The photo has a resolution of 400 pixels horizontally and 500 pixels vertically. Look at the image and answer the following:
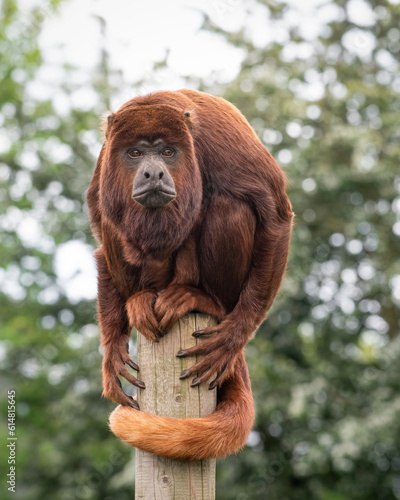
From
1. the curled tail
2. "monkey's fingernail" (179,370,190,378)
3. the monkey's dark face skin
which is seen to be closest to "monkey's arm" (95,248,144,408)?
the curled tail

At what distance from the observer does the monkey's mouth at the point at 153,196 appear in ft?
8.89

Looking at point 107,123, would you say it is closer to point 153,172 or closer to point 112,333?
point 153,172

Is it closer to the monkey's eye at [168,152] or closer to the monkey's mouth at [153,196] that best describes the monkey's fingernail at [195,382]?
the monkey's mouth at [153,196]

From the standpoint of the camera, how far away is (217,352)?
2.78m

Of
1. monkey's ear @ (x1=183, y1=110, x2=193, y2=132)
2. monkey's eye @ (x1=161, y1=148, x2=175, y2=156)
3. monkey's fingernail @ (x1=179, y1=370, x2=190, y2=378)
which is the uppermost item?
monkey's ear @ (x1=183, y1=110, x2=193, y2=132)

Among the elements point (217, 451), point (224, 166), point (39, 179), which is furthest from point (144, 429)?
point (39, 179)

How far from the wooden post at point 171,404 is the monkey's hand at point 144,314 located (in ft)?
0.13

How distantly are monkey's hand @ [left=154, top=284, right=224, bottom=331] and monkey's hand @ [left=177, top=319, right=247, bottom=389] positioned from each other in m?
0.10

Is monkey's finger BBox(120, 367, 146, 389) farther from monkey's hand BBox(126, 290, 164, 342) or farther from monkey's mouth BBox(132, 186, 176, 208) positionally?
monkey's mouth BBox(132, 186, 176, 208)

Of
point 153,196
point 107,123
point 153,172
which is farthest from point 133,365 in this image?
point 107,123

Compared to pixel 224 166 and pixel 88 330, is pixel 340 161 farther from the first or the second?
pixel 224 166

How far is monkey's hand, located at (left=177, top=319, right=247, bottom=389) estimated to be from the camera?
2713 mm

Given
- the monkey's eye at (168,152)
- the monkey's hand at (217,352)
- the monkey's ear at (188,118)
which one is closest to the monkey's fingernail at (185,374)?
the monkey's hand at (217,352)

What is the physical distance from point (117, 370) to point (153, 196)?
0.88 meters
